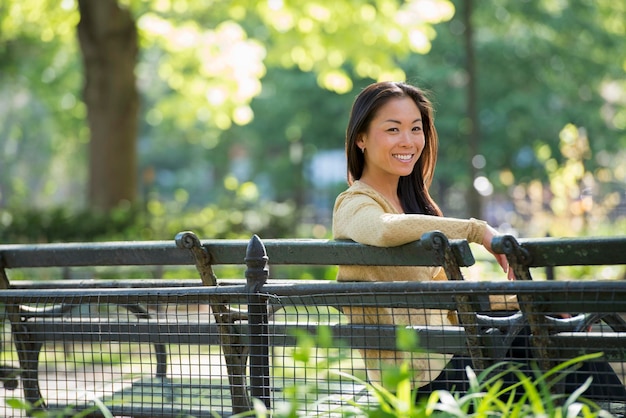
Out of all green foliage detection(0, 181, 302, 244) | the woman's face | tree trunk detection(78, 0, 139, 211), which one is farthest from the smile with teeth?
tree trunk detection(78, 0, 139, 211)

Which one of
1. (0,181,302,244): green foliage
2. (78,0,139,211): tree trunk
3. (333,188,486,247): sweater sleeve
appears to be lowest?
(333,188,486,247): sweater sleeve

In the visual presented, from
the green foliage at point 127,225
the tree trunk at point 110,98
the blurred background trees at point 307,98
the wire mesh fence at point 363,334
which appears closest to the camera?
the wire mesh fence at point 363,334

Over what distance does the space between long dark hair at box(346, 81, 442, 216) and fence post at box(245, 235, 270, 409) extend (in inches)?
31.5

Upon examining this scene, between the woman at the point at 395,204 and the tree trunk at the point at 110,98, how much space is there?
39.4 ft

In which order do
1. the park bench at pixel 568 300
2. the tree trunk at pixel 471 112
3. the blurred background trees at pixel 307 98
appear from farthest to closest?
the tree trunk at pixel 471 112 → the blurred background trees at pixel 307 98 → the park bench at pixel 568 300

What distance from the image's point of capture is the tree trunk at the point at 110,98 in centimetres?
1587

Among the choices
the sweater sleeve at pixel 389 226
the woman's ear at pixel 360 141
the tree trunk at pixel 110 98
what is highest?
the tree trunk at pixel 110 98

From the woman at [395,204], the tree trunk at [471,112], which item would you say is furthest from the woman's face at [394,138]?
the tree trunk at [471,112]

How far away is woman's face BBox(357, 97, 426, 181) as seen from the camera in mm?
4172

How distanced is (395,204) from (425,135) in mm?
331

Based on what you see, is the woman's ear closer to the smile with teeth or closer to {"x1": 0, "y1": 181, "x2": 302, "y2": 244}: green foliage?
the smile with teeth

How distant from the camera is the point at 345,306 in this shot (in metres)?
3.57

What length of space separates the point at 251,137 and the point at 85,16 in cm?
2722

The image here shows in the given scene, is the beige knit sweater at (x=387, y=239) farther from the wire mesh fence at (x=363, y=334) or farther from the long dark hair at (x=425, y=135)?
the long dark hair at (x=425, y=135)
